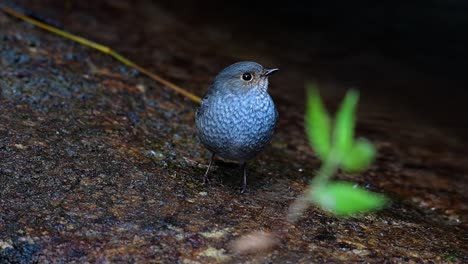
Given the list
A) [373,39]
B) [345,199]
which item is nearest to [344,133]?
[345,199]

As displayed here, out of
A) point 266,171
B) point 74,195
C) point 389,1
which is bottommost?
point 74,195

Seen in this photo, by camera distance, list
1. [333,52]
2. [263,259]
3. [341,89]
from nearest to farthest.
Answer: [263,259], [341,89], [333,52]

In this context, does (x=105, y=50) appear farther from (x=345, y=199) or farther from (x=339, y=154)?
(x=345, y=199)

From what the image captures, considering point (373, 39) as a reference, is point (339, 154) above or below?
below

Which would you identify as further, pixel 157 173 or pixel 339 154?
pixel 157 173

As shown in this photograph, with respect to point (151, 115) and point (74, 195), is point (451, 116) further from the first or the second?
point (74, 195)

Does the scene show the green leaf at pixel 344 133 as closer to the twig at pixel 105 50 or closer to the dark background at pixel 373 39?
the twig at pixel 105 50

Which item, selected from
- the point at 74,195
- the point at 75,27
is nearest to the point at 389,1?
the point at 75,27
